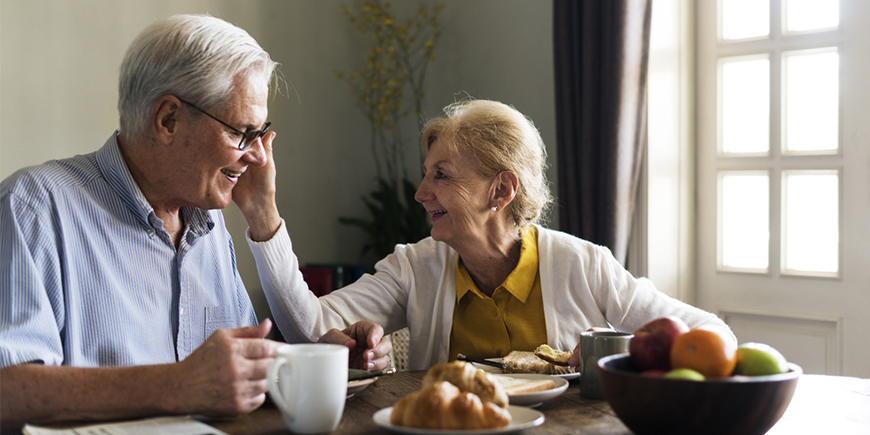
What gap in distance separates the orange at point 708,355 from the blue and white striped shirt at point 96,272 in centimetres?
97

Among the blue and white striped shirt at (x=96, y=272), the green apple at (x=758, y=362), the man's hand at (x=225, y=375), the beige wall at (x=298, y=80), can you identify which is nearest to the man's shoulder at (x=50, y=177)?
the blue and white striped shirt at (x=96, y=272)

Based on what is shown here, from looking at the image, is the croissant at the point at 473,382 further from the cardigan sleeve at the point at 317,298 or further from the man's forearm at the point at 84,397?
the cardigan sleeve at the point at 317,298

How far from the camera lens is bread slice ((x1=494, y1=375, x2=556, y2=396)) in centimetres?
113

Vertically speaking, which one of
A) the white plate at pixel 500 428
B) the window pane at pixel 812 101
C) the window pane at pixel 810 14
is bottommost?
the white plate at pixel 500 428

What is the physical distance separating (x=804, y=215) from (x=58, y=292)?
8.57ft

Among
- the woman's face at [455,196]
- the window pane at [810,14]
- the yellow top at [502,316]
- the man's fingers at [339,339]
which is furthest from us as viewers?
the window pane at [810,14]

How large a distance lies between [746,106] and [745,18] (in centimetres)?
36

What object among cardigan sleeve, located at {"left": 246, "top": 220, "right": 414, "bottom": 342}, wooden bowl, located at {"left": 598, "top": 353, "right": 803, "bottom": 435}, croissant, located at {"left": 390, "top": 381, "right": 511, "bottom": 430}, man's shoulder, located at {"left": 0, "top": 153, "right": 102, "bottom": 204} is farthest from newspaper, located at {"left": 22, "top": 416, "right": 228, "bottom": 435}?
cardigan sleeve, located at {"left": 246, "top": 220, "right": 414, "bottom": 342}

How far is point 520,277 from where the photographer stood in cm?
185

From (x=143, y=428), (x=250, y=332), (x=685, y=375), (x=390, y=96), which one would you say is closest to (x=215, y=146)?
(x=250, y=332)

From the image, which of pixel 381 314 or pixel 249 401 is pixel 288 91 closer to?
pixel 381 314

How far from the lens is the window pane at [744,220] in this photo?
2.86m

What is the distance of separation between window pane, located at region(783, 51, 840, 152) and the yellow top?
1.51m

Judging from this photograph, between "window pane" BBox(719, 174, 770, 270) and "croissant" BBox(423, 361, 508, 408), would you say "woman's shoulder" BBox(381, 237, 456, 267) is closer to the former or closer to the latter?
"croissant" BBox(423, 361, 508, 408)
